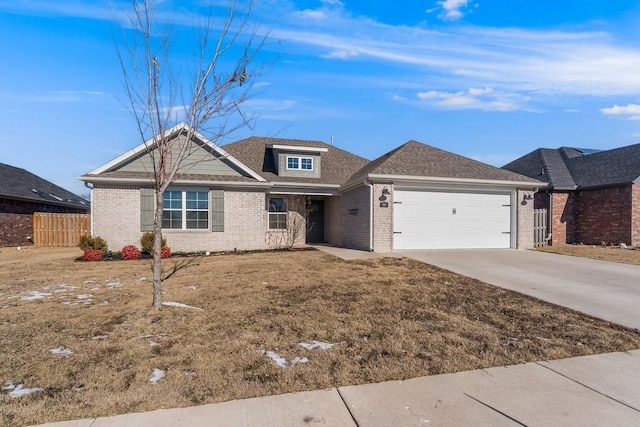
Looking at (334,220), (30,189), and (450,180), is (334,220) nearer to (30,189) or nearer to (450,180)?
(450,180)

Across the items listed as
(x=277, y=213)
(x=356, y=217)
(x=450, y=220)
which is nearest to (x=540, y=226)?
(x=450, y=220)

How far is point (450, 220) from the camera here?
14.2 m

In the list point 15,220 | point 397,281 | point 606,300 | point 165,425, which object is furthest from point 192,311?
point 15,220

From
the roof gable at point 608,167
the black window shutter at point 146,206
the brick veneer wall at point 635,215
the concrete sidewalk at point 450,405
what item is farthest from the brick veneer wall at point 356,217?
the brick veneer wall at point 635,215

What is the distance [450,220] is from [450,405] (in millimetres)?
11955

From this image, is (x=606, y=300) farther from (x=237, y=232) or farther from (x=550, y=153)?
(x=550, y=153)

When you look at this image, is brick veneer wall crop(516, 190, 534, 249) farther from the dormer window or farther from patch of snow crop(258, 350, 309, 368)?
patch of snow crop(258, 350, 309, 368)

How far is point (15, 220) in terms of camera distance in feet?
60.7

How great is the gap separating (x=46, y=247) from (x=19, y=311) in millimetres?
14708

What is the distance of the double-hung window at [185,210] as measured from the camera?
14219 mm

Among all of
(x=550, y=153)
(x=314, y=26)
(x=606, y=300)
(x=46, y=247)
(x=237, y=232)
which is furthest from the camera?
(x=550, y=153)

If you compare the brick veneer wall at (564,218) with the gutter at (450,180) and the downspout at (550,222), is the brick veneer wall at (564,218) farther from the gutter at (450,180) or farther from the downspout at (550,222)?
the gutter at (450,180)

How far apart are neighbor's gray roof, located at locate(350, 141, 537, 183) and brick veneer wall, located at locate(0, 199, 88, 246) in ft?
55.8

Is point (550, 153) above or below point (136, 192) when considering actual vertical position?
above
